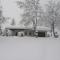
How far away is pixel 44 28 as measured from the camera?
1.36 m

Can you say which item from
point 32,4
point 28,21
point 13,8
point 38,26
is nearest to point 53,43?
point 38,26

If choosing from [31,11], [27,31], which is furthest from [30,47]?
[31,11]

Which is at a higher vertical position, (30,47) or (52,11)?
(52,11)

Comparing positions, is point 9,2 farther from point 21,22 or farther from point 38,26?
point 38,26

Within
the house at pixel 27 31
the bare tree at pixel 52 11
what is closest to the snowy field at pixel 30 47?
the house at pixel 27 31

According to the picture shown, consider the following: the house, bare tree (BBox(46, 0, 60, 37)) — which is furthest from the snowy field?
bare tree (BBox(46, 0, 60, 37))

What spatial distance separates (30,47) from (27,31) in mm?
216

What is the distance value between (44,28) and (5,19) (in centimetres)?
53

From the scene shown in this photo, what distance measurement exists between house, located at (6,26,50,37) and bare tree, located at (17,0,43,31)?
8cm

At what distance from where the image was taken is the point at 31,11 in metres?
1.38

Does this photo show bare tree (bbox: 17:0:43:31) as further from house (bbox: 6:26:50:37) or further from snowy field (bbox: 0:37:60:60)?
snowy field (bbox: 0:37:60:60)

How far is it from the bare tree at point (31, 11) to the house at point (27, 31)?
0.25 ft

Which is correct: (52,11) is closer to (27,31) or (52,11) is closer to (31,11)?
(31,11)

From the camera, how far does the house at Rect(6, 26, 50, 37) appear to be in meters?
1.33
